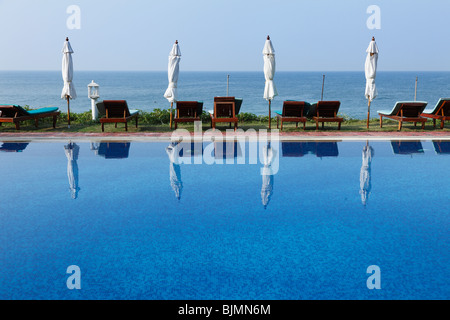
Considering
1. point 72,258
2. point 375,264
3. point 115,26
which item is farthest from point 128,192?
point 115,26

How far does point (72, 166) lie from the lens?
9.14 m

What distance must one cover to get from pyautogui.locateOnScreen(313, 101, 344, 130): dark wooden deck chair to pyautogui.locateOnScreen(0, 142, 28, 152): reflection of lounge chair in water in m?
7.90

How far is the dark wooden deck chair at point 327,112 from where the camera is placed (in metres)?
12.5

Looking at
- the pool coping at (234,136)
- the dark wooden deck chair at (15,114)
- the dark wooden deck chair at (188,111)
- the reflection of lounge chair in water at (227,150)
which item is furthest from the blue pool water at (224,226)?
the dark wooden deck chair at (188,111)

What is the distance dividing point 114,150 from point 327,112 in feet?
20.6

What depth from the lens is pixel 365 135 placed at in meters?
12.0

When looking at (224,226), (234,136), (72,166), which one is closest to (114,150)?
(72,166)

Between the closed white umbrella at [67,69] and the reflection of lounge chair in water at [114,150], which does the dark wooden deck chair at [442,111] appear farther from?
the closed white umbrella at [67,69]

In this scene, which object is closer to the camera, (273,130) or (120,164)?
(120,164)

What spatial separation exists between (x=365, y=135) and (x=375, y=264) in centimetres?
775

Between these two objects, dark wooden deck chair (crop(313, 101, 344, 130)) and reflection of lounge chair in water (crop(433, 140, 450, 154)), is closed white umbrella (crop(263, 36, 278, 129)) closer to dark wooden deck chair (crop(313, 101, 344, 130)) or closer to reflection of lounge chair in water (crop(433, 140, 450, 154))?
dark wooden deck chair (crop(313, 101, 344, 130))

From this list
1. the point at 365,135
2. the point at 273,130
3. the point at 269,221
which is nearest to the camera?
the point at 269,221

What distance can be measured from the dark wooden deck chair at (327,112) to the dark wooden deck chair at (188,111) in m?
3.46
